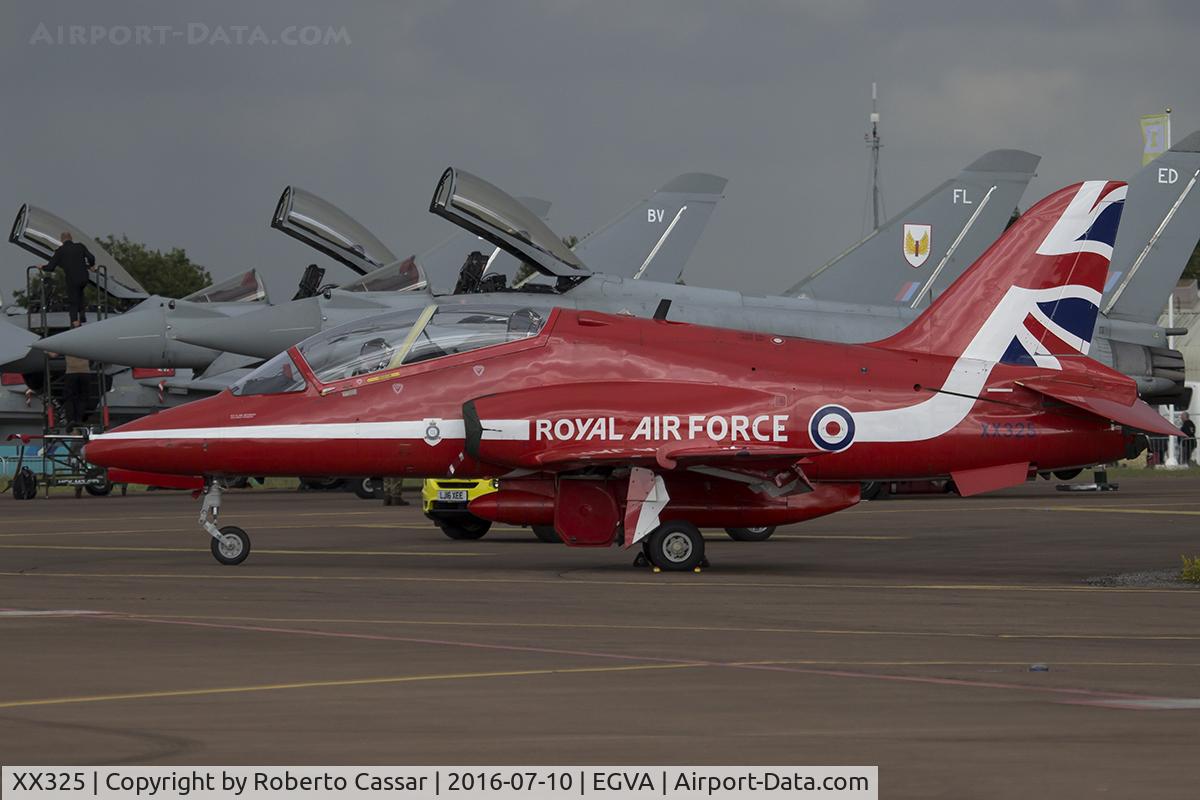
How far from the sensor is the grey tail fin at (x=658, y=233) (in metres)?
37.9

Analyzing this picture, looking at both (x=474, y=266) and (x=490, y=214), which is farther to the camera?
(x=474, y=266)

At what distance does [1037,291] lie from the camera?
16891 mm

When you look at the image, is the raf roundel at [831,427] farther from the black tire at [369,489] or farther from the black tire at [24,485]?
the black tire at [24,485]

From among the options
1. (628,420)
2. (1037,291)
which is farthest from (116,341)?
(1037,291)

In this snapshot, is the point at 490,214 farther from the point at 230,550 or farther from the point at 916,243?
the point at 916,243

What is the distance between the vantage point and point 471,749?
21.7ft

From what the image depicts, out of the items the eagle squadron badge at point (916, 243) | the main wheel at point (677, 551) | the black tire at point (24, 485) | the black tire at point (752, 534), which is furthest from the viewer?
the black tire at point (24, 485)

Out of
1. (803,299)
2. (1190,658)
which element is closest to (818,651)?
(1190,658)

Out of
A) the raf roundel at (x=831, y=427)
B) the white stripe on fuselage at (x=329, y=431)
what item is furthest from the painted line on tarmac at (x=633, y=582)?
the raf roundel at (x=831, y=427)

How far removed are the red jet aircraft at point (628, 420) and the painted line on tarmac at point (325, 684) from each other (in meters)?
6.50

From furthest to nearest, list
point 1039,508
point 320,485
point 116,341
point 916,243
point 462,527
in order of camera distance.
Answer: point 320,485
point 116,341
point 916,243
point 1039,508
point 462,527

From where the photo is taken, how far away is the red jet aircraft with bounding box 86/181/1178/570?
15.7 metres

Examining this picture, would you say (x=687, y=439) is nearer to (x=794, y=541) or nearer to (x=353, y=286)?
(x=794, y=541)

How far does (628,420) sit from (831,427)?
6.47ft
